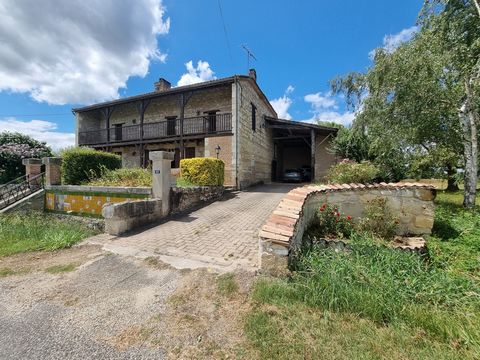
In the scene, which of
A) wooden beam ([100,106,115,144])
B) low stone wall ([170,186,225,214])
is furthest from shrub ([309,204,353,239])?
wooden beam ([100,106,115,144])

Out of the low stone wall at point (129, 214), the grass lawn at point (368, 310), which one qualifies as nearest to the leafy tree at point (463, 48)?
the grass lawn at point (368, 310)

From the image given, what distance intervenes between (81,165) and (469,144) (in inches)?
529

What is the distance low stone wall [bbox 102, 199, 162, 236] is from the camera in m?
5.16

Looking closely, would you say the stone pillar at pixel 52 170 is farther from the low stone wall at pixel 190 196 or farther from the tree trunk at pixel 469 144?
the tree trunk at pixel 469 144

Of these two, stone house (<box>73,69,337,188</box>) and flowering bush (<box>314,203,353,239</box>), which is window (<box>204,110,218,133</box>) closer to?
stone house (<box>73,69,337,188</box>)

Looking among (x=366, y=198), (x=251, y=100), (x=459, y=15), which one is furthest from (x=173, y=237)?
(x=251, y=100)

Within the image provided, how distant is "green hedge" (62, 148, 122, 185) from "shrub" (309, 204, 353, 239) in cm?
845

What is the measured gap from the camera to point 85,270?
344 centimetres

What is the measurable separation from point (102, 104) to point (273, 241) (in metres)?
19.0

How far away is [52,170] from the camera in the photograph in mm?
8125

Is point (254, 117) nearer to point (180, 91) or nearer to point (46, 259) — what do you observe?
point (180, 91)

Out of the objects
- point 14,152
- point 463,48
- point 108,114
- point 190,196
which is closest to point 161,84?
point 108,114

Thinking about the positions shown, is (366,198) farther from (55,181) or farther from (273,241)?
(55,181)

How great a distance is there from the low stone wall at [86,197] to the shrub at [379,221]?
552 cm
